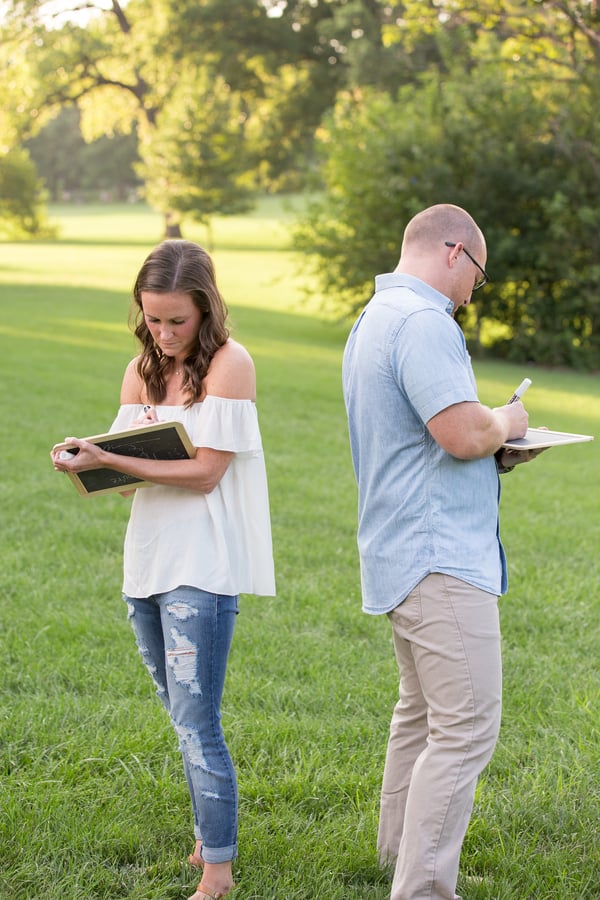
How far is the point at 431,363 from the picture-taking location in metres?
2.60

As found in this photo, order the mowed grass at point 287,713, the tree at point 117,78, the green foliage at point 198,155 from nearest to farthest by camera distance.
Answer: the mowed grass at point 287,713
the tree at point 117,78
the green foliage at point 198,155

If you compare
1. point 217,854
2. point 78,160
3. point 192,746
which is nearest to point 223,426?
point 192,746

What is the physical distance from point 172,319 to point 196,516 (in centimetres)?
57

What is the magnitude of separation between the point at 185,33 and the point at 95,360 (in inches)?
1121

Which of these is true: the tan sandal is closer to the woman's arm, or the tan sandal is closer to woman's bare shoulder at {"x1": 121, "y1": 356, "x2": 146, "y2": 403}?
the woman's arm

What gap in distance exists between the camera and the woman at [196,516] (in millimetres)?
2959

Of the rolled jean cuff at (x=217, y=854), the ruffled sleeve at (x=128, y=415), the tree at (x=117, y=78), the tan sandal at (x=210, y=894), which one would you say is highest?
the tree at (x=117, y=78)

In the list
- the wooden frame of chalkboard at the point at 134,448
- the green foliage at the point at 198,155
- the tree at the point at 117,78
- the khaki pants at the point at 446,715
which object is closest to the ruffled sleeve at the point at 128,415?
the wooden frame of chalkboard at the point at 134,448

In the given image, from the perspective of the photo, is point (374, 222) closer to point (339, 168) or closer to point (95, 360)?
point (339, 168)

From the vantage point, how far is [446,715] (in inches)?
108

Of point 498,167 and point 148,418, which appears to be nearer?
point 148,418

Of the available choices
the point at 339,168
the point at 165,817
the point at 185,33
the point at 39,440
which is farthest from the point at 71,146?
the point at 165,817

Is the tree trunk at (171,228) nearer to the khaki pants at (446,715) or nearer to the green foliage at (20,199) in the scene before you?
the green foliage at (20,199)

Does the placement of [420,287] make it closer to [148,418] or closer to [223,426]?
[223,426]
